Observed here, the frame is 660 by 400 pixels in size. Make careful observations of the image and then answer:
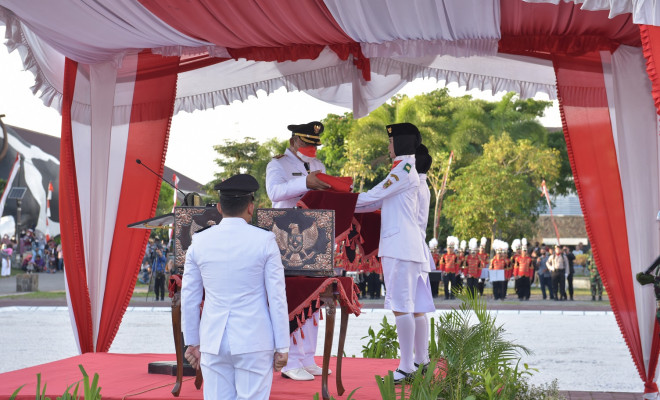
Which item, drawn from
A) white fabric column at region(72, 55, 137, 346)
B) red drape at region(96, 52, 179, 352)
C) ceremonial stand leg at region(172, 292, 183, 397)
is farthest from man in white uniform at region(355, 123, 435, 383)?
white fabric column at region(72, 55, 137, 346)

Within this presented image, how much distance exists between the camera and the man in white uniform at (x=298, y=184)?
652cm

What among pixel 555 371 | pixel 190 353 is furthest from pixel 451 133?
pixel 190 353

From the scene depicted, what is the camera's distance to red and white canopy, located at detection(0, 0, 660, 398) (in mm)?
6777

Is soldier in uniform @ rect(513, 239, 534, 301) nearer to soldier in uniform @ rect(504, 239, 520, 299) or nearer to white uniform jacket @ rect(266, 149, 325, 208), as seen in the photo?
soldier in uniform @ rect(504, 239, 520, 299)

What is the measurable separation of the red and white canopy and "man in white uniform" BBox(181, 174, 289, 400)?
283 centimetres

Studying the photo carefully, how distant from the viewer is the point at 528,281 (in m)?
25.7

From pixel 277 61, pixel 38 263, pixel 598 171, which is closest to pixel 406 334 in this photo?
pixel 598 171

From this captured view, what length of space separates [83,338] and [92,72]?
2575 mm

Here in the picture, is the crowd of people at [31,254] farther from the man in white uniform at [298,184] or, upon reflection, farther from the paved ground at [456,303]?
the man in white uniform at [298,184]

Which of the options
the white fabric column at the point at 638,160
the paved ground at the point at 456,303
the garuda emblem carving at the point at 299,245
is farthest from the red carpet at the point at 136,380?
the paved ground at the point at 456,303

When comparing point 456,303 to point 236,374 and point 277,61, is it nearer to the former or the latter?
point 277,61

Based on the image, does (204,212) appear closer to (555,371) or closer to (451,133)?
(555,371)

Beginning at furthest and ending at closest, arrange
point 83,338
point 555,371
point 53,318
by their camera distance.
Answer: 1. point 53,318
2. point 555,371
3. point 83,338

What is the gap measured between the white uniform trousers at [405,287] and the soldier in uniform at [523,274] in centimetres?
1964
